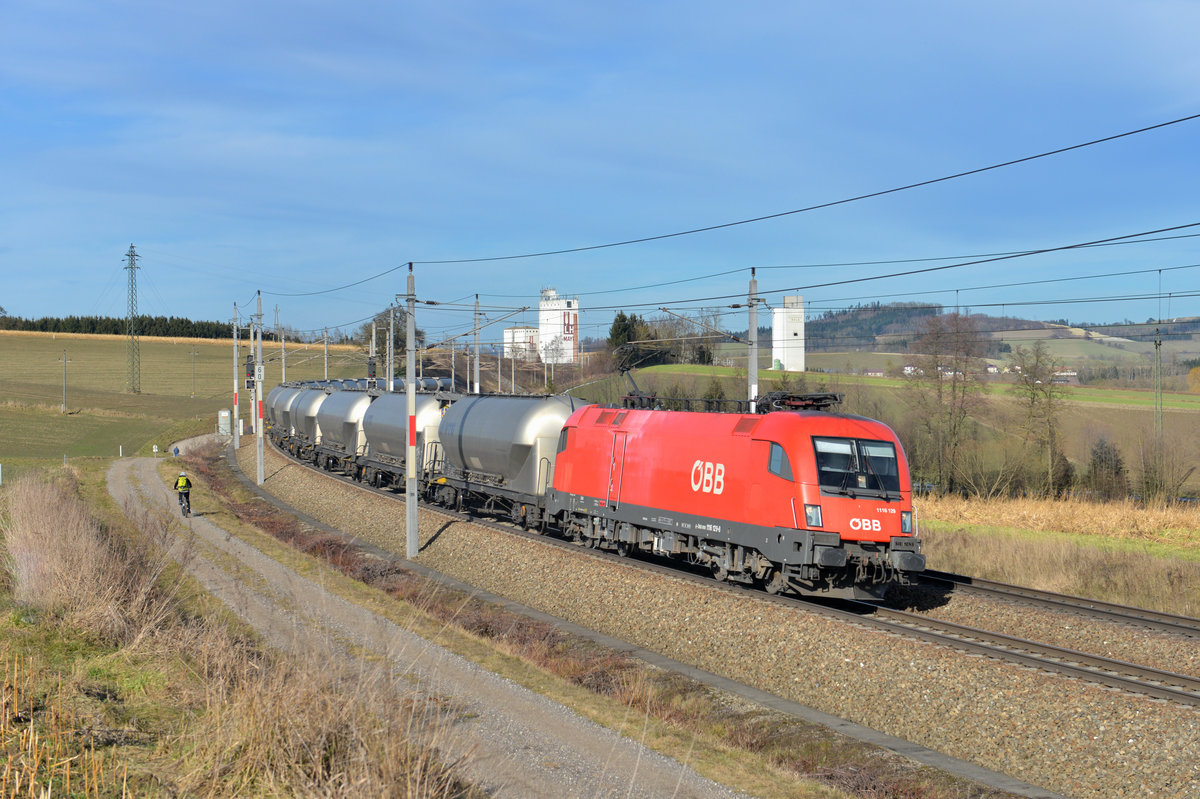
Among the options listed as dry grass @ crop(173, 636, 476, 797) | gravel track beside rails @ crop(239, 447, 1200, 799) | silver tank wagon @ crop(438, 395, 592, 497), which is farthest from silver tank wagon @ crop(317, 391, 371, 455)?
dry grass @ crop(173, 636, 476, 797)

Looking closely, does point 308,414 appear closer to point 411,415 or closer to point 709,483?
point 411,415

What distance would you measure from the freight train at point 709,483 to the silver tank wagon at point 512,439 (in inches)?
1.8

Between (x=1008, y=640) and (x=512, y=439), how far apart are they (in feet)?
51.9

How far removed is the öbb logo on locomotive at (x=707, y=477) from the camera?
1920 centimetres

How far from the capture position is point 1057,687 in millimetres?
12617

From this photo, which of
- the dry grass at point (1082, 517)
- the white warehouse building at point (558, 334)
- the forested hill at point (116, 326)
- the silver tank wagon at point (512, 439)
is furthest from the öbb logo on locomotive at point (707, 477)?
the forested hill at point (116, 326)

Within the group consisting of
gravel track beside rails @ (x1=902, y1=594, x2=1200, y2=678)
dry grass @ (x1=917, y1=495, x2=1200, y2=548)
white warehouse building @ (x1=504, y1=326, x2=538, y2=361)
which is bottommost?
dry grass @ (x1=917, y1=495, x2=1200, y2=548)

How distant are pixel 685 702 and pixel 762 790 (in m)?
4.28

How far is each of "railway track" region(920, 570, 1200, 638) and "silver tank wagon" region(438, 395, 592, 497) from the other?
11386mm

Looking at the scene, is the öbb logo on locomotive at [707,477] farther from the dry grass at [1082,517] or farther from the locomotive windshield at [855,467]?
the dry grass at [1082,517]

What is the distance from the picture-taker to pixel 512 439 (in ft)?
91.0

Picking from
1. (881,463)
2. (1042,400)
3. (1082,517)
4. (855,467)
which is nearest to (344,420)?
(855,467)

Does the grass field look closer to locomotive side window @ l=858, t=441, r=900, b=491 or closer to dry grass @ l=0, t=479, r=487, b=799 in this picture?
dry grass @ l=0, t=479, r=487, b=799

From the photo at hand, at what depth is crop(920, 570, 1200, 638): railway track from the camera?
16578 millimetres
